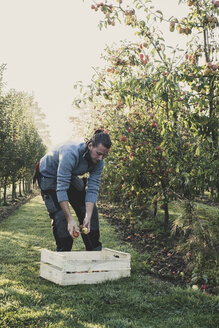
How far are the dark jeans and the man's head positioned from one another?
2.15 ft

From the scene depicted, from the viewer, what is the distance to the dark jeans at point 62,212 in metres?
4.48

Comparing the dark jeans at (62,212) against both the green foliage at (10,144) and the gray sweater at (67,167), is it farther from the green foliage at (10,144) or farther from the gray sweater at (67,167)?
the green foliage at (10,144)

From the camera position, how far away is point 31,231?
8469 mm

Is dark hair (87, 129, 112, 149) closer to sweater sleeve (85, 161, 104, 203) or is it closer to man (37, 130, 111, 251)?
man (37, 130, 111, 251)

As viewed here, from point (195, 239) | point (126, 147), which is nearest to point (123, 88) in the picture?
point (126, 147)

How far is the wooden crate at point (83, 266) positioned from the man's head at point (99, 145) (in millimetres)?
1272

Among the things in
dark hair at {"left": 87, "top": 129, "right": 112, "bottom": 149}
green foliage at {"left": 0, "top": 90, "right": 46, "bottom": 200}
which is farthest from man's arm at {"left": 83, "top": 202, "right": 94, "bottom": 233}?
green foliage at {"left": 0, "top": 90, "right": 46, "bottom": 200}

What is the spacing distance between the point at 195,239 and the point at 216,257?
1.66 ft

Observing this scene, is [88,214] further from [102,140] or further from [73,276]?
[102,140]

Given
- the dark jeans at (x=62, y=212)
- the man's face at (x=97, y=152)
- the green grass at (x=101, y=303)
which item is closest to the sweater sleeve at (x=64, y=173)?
the man's face at (x=97, y=152)

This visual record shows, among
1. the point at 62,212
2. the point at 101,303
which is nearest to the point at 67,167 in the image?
the point at 62,212

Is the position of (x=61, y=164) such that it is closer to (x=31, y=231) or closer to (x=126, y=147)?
(x=126, y=147)

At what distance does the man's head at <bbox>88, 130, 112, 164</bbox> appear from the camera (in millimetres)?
4121

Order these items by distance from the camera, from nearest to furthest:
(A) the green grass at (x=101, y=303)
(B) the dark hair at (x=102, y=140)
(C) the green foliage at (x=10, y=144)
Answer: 1. (A) the green grass at (x=101, y=303)
2. (B) the dark hair at (x=102, y=140)
3. (C) the green foliage at (x=10, y=144)
